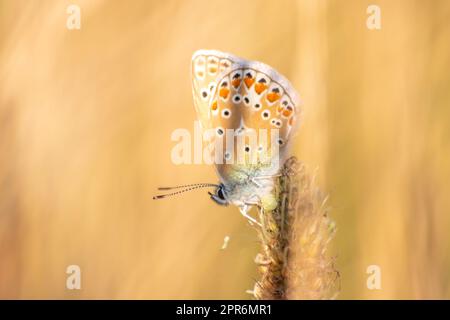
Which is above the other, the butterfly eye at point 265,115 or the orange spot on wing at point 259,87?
the orange spot on wing at point 259,87

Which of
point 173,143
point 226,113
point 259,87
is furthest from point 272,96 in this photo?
point 173,143

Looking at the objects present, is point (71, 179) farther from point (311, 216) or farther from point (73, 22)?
point (311, 216)

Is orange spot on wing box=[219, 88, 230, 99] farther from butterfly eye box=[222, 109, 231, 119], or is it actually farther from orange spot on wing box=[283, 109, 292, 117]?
orange spot on wing box=[283, 109, 292, 117]

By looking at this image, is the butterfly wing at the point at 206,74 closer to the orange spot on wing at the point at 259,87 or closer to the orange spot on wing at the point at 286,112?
the orange spot on wing at the point at 259,87

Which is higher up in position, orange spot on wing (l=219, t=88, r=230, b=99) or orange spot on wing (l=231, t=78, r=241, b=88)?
orange spot on wing (l=231, t=78, r=241, b=88)

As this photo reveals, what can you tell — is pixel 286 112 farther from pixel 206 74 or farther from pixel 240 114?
pixel 206 74

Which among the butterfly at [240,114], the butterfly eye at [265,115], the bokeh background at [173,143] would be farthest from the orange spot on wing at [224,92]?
the bokeh background at [173,143]

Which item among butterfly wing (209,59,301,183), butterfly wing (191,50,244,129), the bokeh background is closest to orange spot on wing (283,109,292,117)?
butterfly wing (209,59,301,183)
